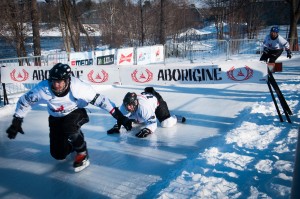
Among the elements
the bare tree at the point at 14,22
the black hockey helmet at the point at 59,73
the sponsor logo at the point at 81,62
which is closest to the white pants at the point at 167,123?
the black hockey helmet at the point at 59,73

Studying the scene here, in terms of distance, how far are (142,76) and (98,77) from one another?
1.34 meters

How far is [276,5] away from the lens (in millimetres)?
35969

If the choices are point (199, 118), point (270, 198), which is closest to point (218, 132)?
point (199, 118)

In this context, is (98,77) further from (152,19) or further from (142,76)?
(152,19)

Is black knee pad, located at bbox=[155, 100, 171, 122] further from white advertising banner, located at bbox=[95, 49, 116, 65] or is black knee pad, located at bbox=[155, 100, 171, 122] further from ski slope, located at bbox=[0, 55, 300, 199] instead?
white advertising banner, located at bbox=[95, 49, 116, 65]

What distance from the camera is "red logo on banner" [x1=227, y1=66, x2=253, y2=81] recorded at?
5.97 metres

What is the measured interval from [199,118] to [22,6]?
498 inches

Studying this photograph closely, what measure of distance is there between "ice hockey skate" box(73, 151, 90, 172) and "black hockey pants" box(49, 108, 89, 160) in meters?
0.07

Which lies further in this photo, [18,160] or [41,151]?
[41,151]

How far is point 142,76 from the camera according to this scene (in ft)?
23.5

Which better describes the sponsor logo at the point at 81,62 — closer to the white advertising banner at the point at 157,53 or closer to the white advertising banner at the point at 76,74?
the white advertising banner at the point at 76,74

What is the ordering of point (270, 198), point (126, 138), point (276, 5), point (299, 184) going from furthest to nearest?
point (276, 5)
point (126, 138)
point (270, 198)
point (299, 184)

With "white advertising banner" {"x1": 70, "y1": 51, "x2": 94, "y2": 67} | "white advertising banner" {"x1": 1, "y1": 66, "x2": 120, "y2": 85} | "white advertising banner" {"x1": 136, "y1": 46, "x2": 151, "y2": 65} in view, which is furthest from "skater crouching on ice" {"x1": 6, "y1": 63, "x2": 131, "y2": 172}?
"white advertising banner" {"x1": 136, "y1": 46, "x2": 151, "y2": 65}

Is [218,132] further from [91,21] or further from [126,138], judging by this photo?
[91,21]
